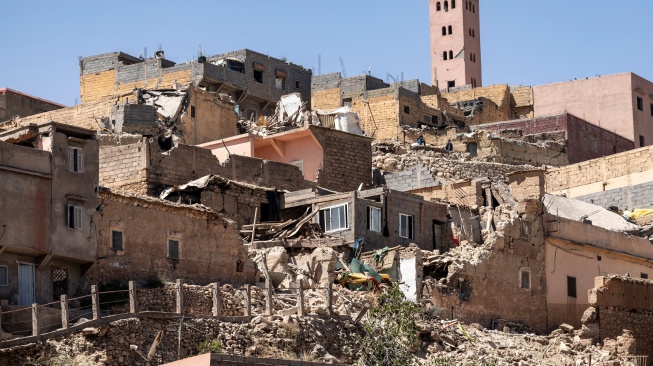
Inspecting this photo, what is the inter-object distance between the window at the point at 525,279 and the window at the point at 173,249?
348 inches

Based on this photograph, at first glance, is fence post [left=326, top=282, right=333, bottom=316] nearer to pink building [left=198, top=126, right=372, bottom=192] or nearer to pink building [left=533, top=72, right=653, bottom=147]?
pink building [left=198, top=126, right=372, bottom=192]

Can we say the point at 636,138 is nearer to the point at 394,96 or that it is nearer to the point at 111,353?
the point at 394,96

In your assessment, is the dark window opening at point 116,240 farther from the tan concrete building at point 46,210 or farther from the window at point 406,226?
the window at point 406,226

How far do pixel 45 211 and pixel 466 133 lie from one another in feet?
98.5

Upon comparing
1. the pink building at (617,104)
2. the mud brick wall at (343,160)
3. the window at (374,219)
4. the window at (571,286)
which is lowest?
the window at (571,286)

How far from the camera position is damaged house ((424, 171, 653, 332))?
3294 cm

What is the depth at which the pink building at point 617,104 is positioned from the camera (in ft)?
196

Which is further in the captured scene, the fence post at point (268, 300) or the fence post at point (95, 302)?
the fence post at point (268, 300)

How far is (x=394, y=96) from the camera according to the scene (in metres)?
56.9

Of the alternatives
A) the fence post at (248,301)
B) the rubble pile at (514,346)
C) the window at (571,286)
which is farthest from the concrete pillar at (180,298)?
the window at (571,286)

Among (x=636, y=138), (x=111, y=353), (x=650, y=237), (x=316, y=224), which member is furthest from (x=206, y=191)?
(x=636, y=138)

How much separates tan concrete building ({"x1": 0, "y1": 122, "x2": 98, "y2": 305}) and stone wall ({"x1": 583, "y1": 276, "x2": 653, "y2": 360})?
11.6 meters

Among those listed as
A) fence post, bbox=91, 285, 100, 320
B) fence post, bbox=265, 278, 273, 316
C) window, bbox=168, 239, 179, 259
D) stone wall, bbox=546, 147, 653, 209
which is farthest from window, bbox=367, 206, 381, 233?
stone wall, bbox=546, 147, 653, 209

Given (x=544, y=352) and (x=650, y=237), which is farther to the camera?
(x=650, y=237)
